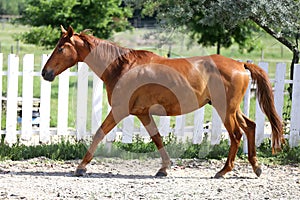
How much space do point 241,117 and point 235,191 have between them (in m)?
1.40

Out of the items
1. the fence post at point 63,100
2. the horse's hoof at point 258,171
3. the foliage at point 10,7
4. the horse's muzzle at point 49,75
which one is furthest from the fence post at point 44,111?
the foliage at point 10,7

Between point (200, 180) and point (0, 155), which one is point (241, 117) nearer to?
point (200, 180)

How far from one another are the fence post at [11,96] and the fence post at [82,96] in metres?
0.95

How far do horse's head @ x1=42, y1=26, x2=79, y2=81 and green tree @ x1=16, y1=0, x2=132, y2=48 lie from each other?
12499mm

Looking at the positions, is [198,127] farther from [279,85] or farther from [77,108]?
[77,108]

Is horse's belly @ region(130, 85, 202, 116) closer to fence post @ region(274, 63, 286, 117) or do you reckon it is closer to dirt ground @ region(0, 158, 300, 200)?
dirt ground @ region(0, 158, 300, 200)

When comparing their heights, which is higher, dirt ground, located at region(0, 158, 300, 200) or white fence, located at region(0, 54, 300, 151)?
white fence, located at region(0, 54, 300, 151)

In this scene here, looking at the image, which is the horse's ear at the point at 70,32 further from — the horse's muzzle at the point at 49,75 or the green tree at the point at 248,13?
the green tree at the point at 248,13

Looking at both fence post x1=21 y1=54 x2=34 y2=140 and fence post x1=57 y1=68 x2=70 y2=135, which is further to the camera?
fence post x1=57 y1=68 x2=70 y2=135

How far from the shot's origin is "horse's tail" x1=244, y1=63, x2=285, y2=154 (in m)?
7.84

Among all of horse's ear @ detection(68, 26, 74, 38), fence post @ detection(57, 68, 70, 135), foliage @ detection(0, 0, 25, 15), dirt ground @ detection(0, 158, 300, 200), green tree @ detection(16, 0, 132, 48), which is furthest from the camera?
foliage @ detection(0, 0, 25, 15)

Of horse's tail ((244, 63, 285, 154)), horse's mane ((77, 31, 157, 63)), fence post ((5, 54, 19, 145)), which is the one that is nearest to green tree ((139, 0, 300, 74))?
horse's tail ((244, 63, 285, 154))

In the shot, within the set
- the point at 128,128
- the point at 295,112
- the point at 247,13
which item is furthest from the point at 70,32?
the point at 295,112

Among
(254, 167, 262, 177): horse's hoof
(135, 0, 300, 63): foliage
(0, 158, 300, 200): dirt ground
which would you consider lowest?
(0, 158, 300, 200): dirt ground
